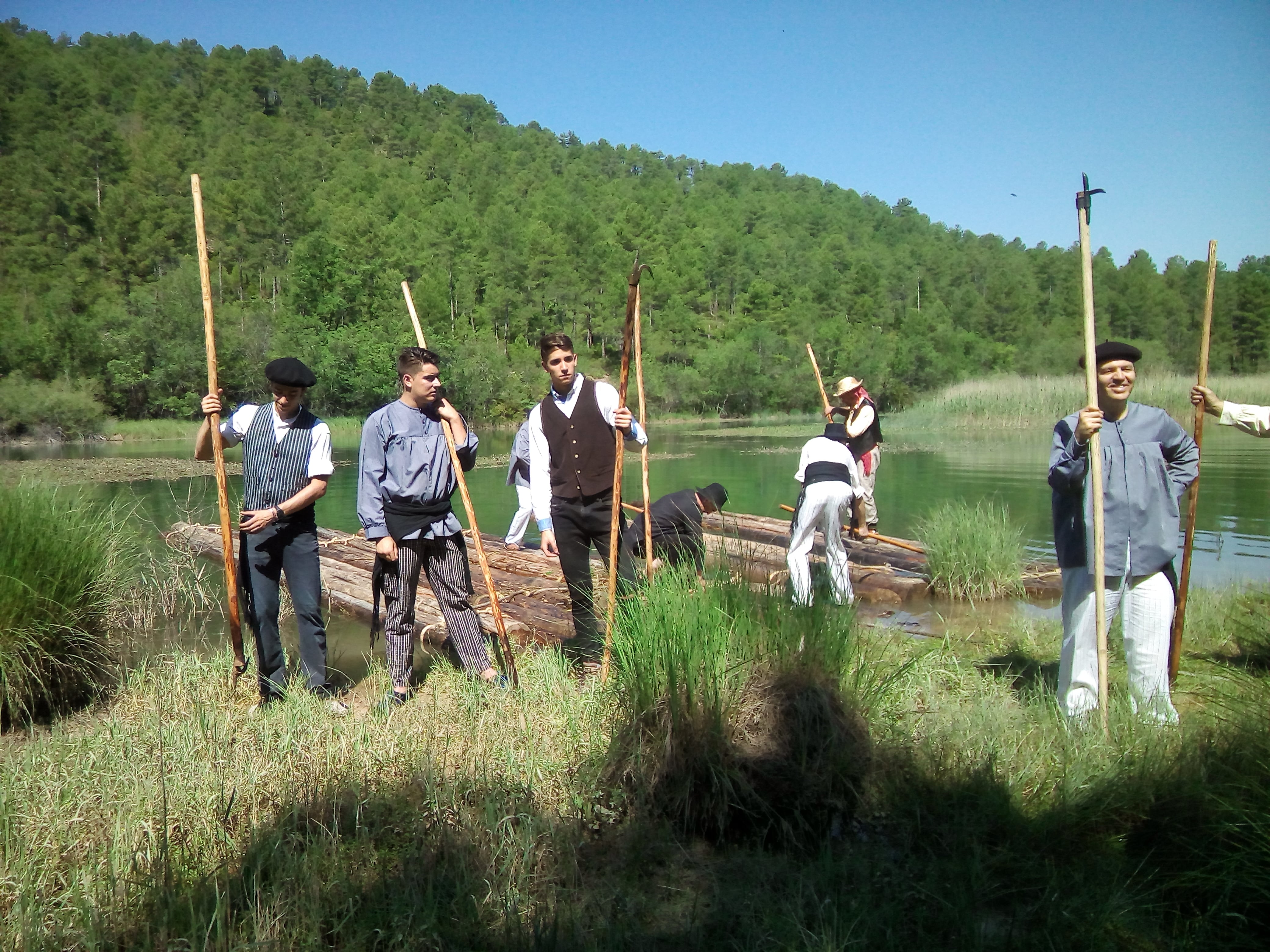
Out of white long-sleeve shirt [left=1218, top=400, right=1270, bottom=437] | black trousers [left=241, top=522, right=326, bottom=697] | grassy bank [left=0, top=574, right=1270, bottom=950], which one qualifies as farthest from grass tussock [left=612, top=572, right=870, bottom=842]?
white long-sleeve shirt [left=1218, top=400, right=1270, bottom=437]

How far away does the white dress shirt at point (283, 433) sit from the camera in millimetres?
4836

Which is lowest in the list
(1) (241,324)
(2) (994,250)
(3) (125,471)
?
(3) (125,471)

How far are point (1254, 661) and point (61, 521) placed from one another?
21.8 ft

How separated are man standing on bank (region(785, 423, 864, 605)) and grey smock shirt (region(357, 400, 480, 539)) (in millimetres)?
2453

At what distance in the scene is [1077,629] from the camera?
4.02 m

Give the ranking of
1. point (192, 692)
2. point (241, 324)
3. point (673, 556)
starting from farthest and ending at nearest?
point (241, 324), point (673, 556), point (192, 692)

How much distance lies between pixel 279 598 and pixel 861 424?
6366 millimetres

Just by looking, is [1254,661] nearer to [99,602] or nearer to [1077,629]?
[1077,629]

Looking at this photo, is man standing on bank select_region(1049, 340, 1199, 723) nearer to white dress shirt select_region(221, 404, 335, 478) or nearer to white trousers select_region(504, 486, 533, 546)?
white dress shirt select_region(221, 404, 335, 478)

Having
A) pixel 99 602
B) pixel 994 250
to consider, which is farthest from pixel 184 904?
pixel 994 250

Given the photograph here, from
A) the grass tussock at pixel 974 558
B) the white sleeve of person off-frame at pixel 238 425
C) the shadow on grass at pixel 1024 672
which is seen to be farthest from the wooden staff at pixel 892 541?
the white sleeve of person off-frame at pixel 238 425

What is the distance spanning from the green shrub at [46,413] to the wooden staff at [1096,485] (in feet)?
127

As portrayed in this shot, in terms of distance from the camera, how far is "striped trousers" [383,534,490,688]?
484cm

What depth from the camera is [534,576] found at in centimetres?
853
